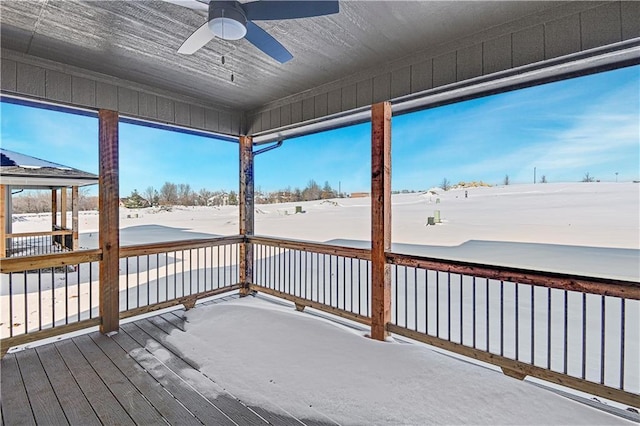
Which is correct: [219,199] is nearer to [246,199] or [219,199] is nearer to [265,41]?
[246,199]

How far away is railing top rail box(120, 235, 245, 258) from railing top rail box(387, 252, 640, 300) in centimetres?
266

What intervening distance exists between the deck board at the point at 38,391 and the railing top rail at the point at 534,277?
294 centimetres

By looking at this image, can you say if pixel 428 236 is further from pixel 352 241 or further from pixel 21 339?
pixel 21 339

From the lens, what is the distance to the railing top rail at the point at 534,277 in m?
2.03

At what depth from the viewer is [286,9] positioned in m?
1.76

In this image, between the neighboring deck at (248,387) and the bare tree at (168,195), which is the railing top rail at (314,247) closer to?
the neighboring deck at (248,387)

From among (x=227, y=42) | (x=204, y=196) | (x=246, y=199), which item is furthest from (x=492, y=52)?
(x=204, y=196)

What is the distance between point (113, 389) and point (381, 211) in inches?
109

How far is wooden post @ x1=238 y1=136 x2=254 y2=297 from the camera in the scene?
4.96 metres

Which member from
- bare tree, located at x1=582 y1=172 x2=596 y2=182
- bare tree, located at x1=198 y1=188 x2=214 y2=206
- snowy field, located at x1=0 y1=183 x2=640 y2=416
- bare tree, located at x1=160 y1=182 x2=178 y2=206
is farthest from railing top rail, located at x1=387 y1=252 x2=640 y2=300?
bare tree, located at x1=160 y1=182 x2=178 y2=206

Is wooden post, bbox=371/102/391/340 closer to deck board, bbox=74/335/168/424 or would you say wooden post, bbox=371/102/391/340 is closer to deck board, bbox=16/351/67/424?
deck board, bbox=74/335/168/424

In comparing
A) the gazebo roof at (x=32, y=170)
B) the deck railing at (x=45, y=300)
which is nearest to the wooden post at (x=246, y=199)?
the deck railing at (x=45, y=300)

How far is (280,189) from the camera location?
5984 mm

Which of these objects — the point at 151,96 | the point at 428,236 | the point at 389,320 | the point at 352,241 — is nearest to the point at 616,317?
the point at 428,236
